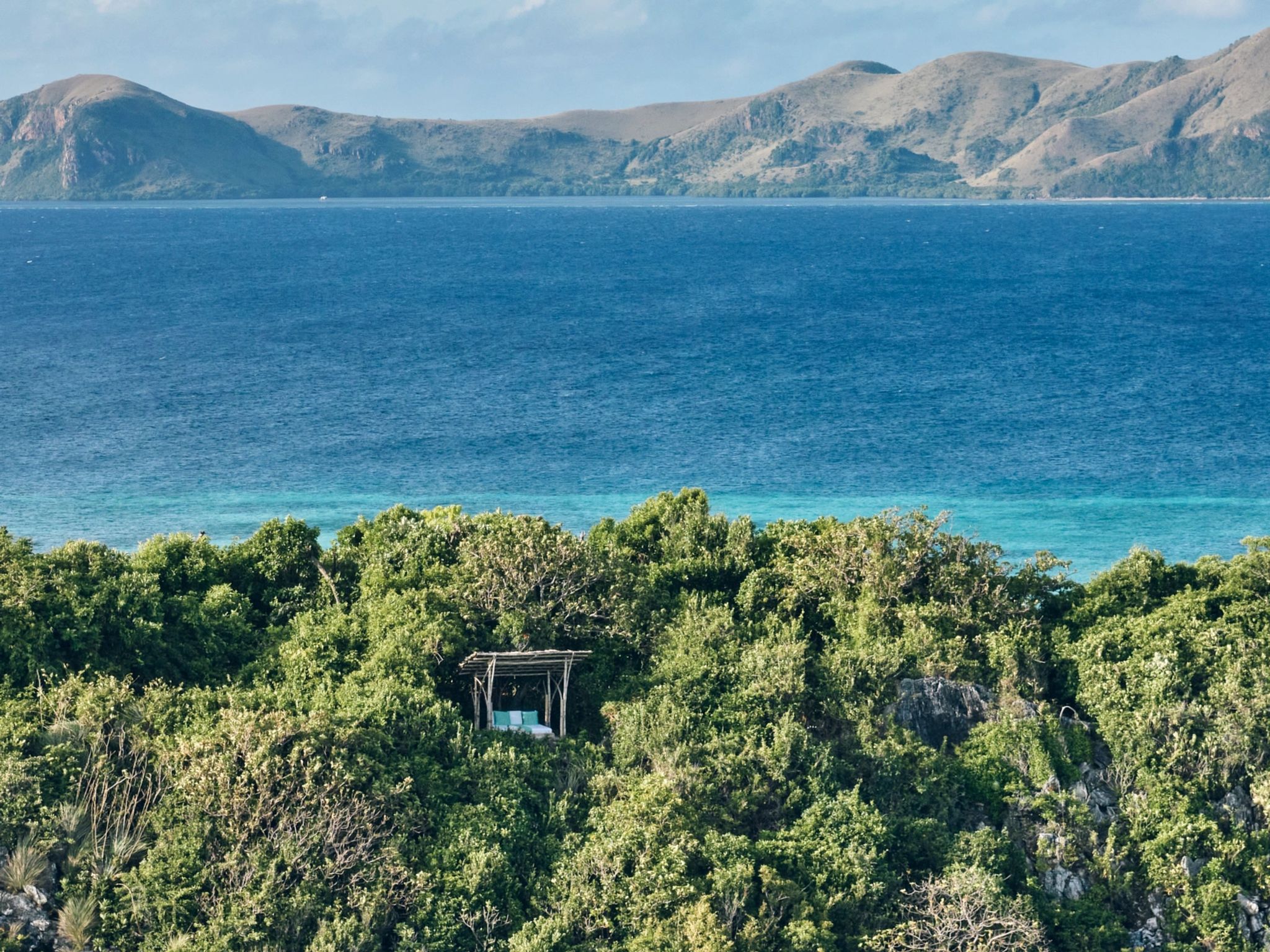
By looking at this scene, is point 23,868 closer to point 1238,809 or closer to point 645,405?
point 1238,809

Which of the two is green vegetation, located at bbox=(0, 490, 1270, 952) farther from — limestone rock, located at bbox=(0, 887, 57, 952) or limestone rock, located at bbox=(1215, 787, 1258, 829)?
limestone rock, located at bbox=(0, 887, 57, 952)

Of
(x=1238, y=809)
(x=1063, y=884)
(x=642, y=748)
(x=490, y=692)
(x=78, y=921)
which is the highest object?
(x=490, y=692)

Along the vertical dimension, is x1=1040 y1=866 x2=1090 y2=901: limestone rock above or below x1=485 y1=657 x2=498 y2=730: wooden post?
below

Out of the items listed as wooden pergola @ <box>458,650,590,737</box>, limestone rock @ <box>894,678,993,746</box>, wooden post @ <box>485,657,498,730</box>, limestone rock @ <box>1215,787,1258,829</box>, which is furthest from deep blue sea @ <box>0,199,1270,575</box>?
wooden post @ <box>485,657,498,730</box>

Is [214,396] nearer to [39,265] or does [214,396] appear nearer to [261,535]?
[261,535]

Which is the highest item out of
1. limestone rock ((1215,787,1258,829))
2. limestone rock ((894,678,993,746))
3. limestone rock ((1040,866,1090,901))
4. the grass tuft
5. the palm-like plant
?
limestone rock ((894,678,993,746))

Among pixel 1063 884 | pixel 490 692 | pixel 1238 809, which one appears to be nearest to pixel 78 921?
pixel 490 692

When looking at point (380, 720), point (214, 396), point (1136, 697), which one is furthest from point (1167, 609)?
point (214, 396)
